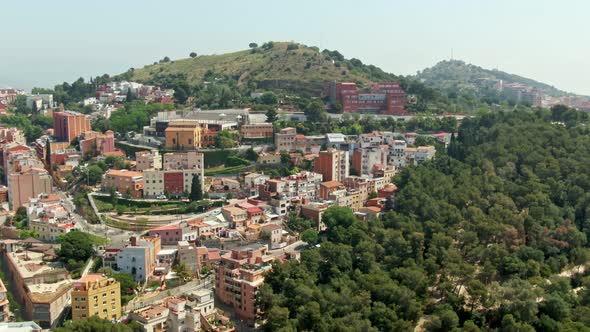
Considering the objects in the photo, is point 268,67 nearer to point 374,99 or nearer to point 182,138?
point 374,99

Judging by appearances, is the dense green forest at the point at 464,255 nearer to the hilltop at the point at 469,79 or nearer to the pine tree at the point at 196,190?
the pine tree at the point at 196,190

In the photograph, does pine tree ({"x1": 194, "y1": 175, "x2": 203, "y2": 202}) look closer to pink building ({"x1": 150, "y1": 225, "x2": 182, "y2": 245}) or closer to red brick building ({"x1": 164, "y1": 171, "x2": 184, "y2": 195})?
red brick building ({"x1": 164, "y1": 171, "x2": 184, "y2": 195})

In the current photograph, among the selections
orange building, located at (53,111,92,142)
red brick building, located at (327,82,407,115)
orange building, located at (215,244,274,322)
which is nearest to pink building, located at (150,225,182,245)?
orange building, located at (215,244,274,322)

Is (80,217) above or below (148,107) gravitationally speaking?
below

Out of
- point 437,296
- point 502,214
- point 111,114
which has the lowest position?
point 437,296

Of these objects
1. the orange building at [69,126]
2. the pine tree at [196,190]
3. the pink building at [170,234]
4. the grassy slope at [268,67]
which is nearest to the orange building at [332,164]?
the pine tree at [196,190]

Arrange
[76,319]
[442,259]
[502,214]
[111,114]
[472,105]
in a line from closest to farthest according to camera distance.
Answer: [76,319] → [442,259] → [502,214] → [111,114] → [472,105]

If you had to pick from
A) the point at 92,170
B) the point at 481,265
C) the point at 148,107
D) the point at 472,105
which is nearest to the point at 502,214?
the point at 481,265

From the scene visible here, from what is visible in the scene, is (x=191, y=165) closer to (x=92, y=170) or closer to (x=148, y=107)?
(x=92, y=170)
